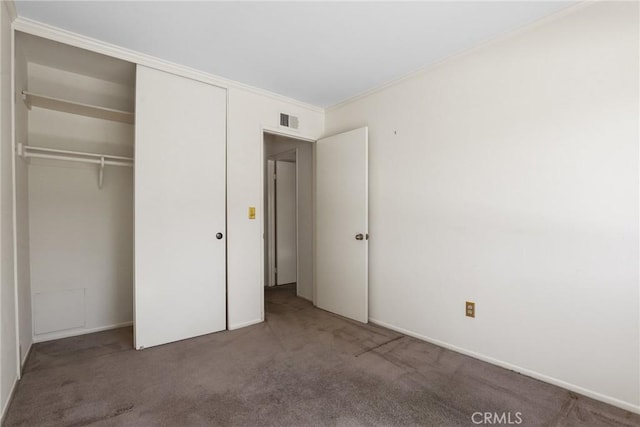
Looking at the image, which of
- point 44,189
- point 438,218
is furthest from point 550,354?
point 44,189

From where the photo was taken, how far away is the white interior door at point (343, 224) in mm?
3287

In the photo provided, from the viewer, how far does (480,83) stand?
96.7 inches

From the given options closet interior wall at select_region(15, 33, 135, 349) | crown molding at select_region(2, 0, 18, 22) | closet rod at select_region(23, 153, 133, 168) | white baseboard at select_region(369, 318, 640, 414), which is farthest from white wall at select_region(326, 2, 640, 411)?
crown molding at select_region(2, 0, 18, 22)

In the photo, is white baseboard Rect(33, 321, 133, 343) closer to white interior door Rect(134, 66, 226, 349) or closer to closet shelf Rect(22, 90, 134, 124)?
white interior door Rect(134, 66, 226, 349)

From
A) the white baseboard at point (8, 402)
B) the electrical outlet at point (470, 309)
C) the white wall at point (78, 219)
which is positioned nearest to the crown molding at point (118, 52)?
the white wall at point (78, 219)

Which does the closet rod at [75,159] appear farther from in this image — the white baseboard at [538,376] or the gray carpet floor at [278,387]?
the white baseboard at [538,376]

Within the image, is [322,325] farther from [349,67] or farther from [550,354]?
[349,67]

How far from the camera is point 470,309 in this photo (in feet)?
8.23

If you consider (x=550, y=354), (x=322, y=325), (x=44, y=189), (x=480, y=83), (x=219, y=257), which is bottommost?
(x=322, y=325)

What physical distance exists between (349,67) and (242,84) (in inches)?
45.7

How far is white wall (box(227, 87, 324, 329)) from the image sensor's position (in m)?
3.13

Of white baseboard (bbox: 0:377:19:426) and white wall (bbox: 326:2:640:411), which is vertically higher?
white wall (bbox: 326:2:640:411)

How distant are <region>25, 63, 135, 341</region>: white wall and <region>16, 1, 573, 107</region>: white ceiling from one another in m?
0.84

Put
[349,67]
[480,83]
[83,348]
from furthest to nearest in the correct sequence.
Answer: [349,67], [83,348], [480,83]
